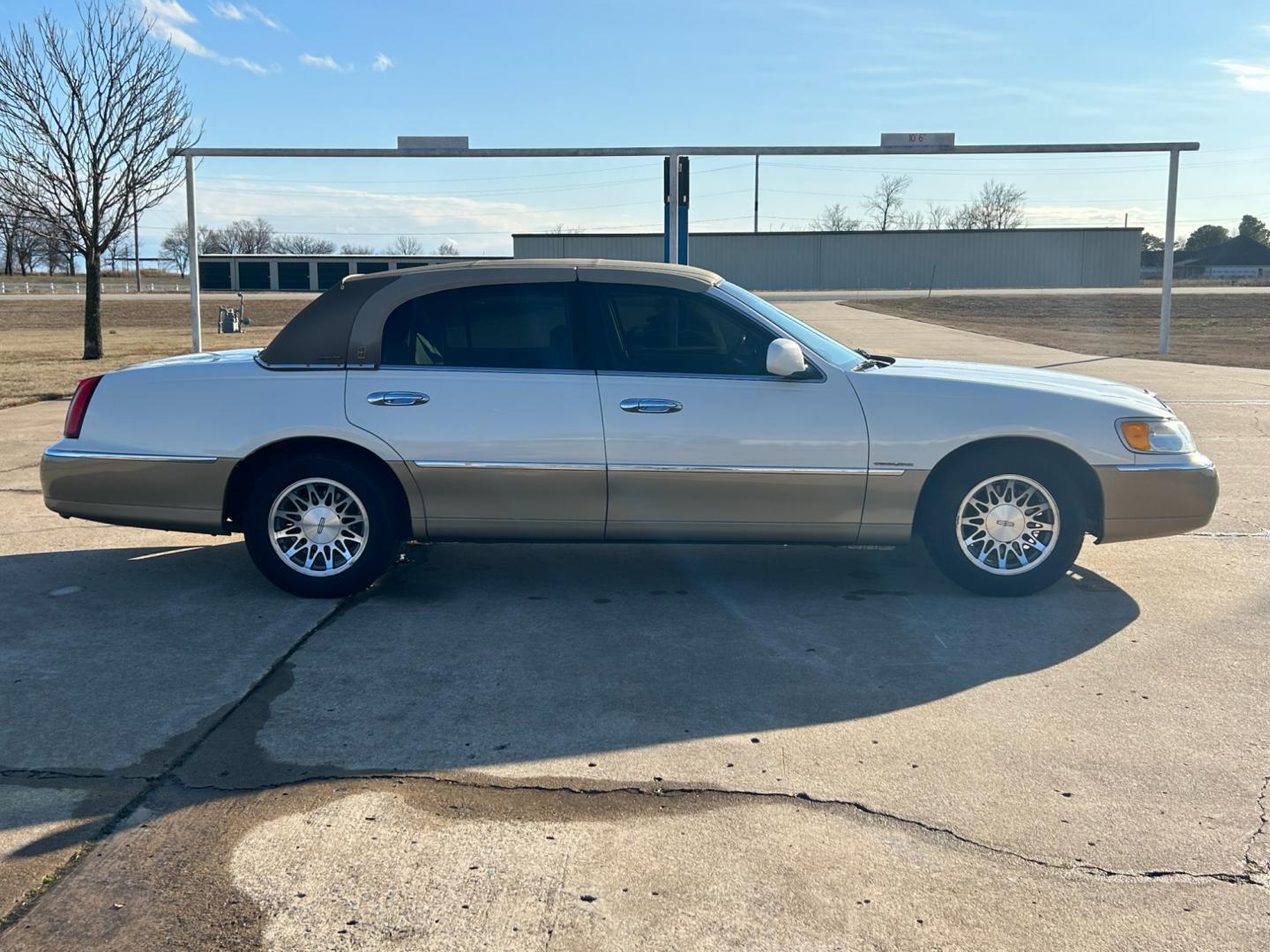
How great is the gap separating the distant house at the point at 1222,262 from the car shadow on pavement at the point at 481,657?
10619 centimetres

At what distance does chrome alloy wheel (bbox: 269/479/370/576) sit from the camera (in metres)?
5.58

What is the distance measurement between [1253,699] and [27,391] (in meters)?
15.3

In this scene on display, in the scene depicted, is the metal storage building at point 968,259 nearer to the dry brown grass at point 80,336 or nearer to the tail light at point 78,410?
the dry brown grass at point 80,336

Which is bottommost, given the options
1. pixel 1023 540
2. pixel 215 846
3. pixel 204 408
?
pixel 215 846

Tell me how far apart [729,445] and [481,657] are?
1583 mm

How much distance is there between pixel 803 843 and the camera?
3268mm

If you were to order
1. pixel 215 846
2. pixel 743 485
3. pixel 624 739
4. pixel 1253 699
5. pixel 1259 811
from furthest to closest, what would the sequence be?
pixel 743 485 → pixel 1253 699 → pixel 624 739 → pixel 1259 811 → pixel 215 846

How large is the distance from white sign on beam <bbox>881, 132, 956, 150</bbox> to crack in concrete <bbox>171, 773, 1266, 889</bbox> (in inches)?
525

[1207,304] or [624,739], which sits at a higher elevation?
[1207,304]

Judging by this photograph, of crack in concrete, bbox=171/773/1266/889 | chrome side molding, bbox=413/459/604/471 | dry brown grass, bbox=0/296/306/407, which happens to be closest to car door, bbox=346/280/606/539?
chrome side molding, bbox=413/459/604/471

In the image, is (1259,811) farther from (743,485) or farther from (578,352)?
(578,352)

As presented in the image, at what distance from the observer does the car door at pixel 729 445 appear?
5430 millimetres

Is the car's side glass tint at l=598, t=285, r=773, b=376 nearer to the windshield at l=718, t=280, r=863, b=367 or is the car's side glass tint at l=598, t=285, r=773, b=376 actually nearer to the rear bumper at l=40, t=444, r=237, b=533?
the windshield at l=718, t=280, r=863, b=367

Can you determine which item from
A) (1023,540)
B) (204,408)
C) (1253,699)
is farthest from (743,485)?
(204,408)
